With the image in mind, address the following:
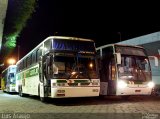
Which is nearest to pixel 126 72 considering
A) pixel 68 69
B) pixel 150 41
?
pixel 68 69

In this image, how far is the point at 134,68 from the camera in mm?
17484

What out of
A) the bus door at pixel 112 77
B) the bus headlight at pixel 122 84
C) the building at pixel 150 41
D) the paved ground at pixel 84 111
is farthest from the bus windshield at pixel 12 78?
the bus headlight at pixel 122 84

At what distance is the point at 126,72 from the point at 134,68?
54 cm

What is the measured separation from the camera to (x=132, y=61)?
17.7 meters

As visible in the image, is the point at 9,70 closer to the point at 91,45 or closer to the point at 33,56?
the point at 33,56

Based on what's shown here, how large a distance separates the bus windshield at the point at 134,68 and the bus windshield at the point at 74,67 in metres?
2.20

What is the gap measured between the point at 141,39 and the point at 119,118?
1945 cm

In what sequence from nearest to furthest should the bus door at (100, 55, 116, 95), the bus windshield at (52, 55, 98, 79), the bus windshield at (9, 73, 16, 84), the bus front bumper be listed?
the bus front bumper → the bus windshield at (52, 55, 98, 79) → the bus door at (100, 55, 116, 95) → the bus windshield at (9, 73, 16, 84)

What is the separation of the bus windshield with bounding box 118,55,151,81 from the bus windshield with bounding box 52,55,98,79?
2195 millimetres

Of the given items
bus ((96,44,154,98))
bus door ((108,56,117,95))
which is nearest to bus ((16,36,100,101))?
bus ((96,44,154,98))

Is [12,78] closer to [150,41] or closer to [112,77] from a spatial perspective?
[150,41]

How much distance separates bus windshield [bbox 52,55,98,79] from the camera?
49.0 ft

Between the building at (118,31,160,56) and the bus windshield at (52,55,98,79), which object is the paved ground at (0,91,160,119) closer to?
the bus windshield at (52,55,98,79)

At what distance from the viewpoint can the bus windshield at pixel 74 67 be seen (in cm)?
1493
